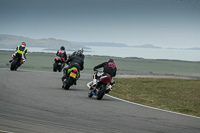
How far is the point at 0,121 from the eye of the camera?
9148mm

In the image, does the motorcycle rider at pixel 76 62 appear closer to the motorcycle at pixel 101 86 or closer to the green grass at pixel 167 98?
the motorcycle at pixel 101 86

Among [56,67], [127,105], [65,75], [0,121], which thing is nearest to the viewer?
[0,121]

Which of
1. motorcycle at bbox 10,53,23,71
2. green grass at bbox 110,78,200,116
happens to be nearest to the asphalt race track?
green grass at bbox 110,78,200,116

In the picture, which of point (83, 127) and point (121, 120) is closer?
point (83, 127)

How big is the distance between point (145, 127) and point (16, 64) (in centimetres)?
1899

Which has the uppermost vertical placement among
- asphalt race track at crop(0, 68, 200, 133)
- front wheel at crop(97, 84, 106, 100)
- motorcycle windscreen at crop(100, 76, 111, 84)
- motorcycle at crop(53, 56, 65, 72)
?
motorcycle at crop(53, 56, 65, 72)

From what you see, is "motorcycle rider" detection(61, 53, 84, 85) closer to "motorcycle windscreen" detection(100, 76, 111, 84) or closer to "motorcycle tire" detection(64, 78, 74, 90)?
"motorcycle tire" detection(64, 78, 74, 90)

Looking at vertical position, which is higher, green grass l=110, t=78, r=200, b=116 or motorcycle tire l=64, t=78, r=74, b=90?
motorcycle tire l=64, t=78, r=74, b=90

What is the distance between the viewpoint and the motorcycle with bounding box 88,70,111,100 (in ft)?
52.0

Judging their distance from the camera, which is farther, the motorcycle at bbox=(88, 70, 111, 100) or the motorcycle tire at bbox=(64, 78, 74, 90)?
the motorcycle tire at bbox=(64, 78, 74, 90)

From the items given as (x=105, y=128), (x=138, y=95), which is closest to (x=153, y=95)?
(x=138, y=95)

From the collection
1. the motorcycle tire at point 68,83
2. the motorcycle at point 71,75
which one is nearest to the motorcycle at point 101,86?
the motorcycle at point 71,75

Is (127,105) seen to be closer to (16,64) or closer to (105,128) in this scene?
(105,128)

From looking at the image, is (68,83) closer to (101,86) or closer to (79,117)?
(101,86)
